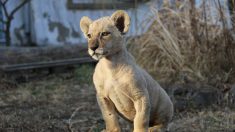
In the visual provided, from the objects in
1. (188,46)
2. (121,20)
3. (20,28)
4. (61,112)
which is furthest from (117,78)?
(20,28)

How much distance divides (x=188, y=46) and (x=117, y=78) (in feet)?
12.8

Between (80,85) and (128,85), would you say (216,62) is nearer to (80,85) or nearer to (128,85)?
(80,85)

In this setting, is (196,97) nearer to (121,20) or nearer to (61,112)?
(61,112)

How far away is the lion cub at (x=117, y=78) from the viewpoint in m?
3.59

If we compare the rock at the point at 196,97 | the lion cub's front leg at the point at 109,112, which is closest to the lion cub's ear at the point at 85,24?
the lion cub's front leg at the point at 109,112

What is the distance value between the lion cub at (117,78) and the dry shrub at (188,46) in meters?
3.20

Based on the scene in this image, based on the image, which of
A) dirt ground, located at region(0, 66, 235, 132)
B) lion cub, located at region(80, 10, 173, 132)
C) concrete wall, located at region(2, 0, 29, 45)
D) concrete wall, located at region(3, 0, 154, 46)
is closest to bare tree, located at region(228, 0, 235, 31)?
dirt ground, located at region(0, 66, 235, 132)

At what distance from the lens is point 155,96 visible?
393 centimetres

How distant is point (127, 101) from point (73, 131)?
1414mm

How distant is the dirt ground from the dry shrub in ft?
3.24

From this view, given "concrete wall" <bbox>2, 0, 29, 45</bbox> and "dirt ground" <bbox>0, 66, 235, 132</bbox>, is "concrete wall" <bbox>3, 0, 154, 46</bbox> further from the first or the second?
"dirt ground" <bbox>0, 66, 235, 132</bbox>

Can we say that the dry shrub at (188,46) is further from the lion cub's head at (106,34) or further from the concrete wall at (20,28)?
the concrete wall at (20,28)

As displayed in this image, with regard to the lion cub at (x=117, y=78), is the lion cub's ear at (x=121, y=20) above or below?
above

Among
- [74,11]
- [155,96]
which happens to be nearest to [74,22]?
[74,11]
